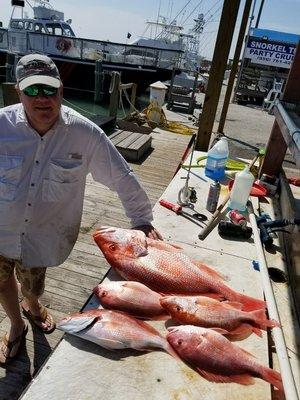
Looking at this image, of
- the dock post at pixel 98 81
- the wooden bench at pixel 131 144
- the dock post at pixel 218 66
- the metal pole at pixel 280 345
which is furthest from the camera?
the dock post at pixel 98 81

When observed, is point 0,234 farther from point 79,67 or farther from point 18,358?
point 79,67

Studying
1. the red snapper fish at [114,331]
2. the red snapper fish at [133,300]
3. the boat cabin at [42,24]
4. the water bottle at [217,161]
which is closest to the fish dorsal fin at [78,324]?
the red snapper fish at [114,331]

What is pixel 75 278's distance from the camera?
369 cm

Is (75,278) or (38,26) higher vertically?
(38,26)

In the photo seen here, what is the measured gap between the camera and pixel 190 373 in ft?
5.56

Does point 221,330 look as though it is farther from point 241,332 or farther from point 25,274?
point 25,274

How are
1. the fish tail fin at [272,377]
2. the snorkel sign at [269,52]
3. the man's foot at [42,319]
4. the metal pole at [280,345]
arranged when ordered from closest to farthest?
the metal pole at [280,345] < the fish tail fin at [272,377] < the man's foot at [42,319] < the snorkel sign at [269,52]

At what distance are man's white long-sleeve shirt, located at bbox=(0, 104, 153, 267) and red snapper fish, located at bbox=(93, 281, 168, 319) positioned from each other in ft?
2.21

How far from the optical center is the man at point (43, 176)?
223 centimetres

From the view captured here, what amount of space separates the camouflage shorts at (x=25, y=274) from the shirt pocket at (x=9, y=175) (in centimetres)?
47

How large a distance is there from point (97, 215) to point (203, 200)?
6.16 feet

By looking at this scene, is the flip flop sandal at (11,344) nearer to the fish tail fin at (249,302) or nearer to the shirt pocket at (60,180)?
the shirt pocket at (60,180)

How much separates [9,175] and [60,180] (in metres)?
0.32

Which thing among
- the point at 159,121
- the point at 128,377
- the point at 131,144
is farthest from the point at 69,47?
the point at 128,377
